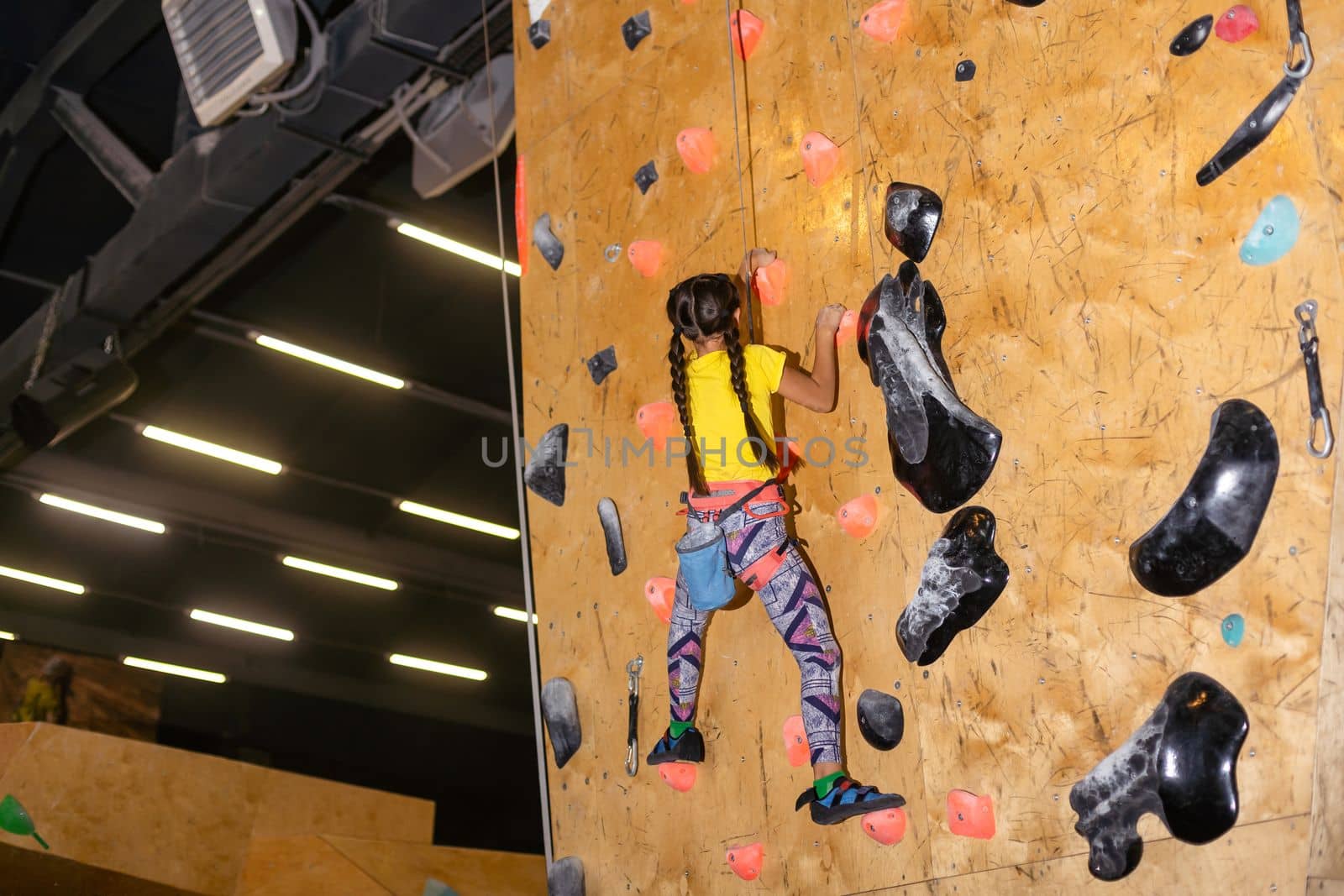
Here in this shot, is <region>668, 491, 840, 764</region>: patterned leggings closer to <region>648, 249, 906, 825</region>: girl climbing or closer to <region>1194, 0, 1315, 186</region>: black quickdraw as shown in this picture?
<region>648, 249, 906, 825</region>: girl climbing

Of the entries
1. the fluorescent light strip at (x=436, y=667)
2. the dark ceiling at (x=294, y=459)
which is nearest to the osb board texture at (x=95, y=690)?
the dark ceiling at (x=294, y=459)

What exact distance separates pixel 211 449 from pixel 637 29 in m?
6.04

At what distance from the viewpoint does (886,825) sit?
8.38ft

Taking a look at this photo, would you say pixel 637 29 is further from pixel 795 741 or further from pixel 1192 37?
pixel 795 741

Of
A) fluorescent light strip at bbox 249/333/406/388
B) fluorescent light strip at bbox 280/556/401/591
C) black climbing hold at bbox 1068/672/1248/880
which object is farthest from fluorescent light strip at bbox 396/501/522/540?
black climbing hold at bbox 1068/672/1248/880

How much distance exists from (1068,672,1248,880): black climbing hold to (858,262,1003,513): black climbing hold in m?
0.57

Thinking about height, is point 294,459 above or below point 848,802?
above

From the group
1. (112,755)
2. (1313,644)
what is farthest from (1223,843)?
(112,755)

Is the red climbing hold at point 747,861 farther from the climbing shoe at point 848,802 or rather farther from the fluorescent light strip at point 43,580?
the fluorescent light strip at point 43,580

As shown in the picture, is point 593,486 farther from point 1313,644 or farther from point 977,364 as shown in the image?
point 1313,644

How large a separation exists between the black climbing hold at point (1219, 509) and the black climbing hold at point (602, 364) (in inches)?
62.5

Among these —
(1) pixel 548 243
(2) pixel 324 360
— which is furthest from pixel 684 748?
(2) pixel 324 360

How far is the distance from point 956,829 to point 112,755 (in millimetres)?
4151

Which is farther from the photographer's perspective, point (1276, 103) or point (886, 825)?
point (886, 825)
